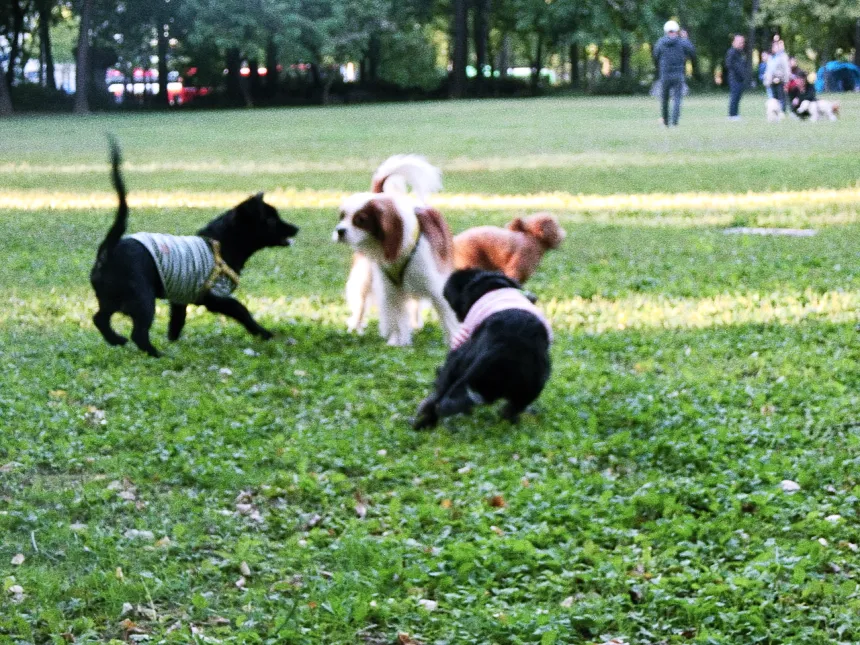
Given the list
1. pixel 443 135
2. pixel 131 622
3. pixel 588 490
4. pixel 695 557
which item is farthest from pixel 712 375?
pixel 443 135

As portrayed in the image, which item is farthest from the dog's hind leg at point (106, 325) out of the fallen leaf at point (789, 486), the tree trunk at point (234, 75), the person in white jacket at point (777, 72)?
the tree trunk at point (234, 75)

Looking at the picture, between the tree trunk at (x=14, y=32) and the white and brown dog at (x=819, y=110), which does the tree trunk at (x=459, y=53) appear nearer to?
the tree trunk at (x=14, y=32)

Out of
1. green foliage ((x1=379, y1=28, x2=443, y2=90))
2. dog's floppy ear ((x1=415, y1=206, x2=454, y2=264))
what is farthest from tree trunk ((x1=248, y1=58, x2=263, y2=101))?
dog's floppy ear ((x1=415, y1=206, x2=454, y2=264))

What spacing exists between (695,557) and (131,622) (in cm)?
196

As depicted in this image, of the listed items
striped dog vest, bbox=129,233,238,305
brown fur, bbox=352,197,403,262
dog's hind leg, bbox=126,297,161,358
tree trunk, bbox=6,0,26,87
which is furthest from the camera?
tree trunk, bbox=6,0,26,87

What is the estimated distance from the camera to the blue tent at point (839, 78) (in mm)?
56781

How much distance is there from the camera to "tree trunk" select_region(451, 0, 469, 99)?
60.8 m

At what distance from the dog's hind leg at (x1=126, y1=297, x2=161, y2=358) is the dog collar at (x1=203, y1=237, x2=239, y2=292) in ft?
1.39

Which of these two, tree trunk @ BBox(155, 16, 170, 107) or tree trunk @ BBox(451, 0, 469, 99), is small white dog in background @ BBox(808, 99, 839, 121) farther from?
tree trunk @ BBox(155, 16, 170, 107)

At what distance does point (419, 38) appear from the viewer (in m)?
60.7

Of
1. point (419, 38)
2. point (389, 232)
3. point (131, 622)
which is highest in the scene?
point (419, 38)

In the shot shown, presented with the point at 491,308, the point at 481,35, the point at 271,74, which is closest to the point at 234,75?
the point at 271,74

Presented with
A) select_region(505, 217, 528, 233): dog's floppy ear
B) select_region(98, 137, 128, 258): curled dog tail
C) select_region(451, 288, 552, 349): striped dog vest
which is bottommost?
select_region(451, 288, 552, 349): striped dog vest

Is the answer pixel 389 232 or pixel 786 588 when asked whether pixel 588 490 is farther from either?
pixel 389 232
